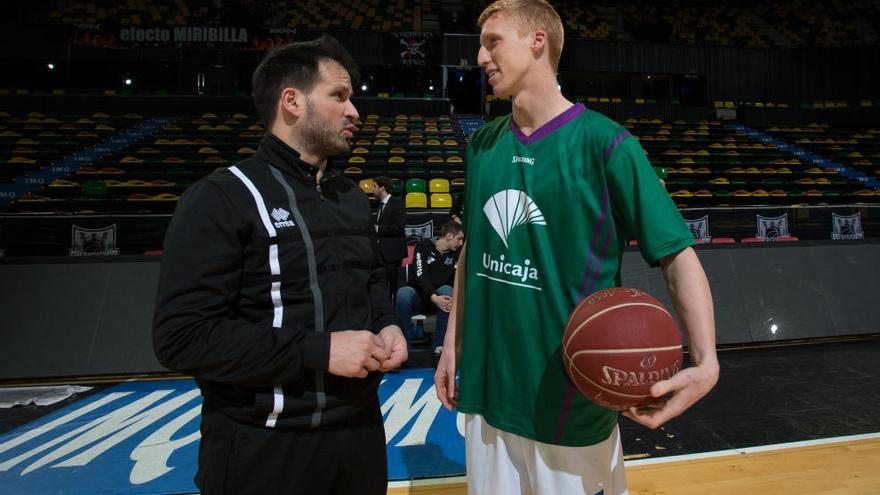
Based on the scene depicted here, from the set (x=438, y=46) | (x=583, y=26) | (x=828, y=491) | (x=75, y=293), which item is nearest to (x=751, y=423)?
(x=828, y=491)

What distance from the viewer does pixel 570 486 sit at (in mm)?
1330

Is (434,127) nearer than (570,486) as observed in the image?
No

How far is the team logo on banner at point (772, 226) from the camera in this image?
797 centimetres

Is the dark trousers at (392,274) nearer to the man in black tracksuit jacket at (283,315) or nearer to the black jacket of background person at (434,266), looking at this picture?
the black jacket of background person at (434,266)

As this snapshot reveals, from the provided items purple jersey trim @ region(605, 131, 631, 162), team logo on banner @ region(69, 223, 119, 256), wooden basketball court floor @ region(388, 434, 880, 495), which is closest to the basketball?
purple jersey trim @ region(605, 131, 631, 162)

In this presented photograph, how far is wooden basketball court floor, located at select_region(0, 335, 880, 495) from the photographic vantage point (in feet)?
8.71

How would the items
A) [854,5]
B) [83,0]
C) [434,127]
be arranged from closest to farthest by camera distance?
[434,127] < [83,0] < [854,5]

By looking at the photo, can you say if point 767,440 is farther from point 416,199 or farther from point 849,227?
point 416,199

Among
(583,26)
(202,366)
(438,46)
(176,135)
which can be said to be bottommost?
(202,366)

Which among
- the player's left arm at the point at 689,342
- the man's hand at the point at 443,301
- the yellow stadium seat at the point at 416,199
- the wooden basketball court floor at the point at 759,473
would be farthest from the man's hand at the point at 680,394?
the yellow stadium seat at the point at 416,199

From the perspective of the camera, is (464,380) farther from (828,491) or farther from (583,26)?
(583,26)

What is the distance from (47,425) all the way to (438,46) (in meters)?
17.3

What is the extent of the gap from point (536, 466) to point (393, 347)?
51 cm

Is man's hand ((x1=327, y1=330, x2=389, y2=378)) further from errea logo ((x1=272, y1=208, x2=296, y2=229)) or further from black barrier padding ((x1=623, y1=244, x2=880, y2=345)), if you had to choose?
black barrier padding ((x1=623, y1=244, x2=880, y2=345))
